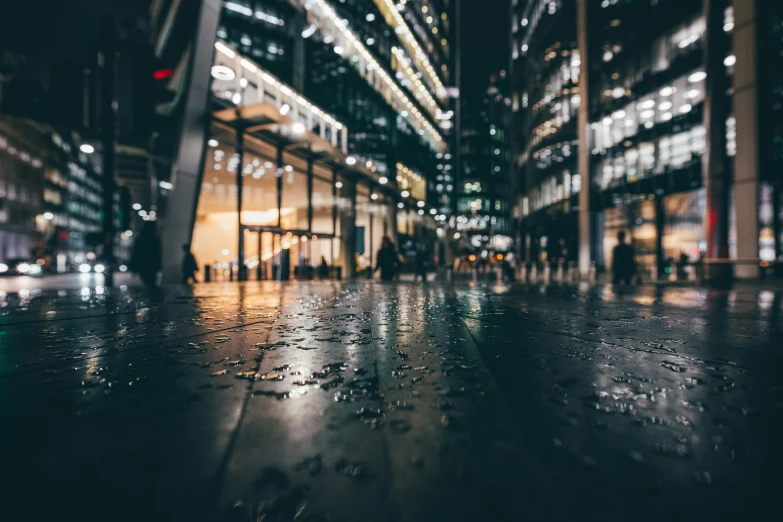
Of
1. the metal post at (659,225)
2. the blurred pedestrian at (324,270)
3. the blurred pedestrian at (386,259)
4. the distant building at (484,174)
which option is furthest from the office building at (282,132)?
the distant building at (484,174)

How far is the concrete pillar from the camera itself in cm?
1805

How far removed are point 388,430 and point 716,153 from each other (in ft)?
53.1

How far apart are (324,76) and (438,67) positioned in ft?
133

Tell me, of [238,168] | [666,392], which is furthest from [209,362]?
[238,168]

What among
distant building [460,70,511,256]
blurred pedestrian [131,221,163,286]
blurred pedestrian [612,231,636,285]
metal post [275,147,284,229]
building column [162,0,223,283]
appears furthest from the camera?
distant building [460,70,511,256]

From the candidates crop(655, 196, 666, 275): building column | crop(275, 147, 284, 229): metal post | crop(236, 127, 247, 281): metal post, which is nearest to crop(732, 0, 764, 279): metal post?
crop(655, 196, 666, 275): building column

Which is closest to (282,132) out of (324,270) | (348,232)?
(324,270)

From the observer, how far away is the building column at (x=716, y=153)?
12987mm

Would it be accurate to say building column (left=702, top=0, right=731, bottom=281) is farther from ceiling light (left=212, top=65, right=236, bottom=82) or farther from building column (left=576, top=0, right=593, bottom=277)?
building column (left=576, top=0, right=593, bottom=277)

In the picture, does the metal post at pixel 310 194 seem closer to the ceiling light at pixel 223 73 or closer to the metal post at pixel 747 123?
the ceiling light at pixel 223 73

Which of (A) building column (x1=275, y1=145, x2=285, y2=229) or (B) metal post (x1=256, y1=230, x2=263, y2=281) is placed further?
(A) building column (x1=275, y1=145, x2=285, y2=229)

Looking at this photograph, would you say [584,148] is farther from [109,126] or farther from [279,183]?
[109,126]

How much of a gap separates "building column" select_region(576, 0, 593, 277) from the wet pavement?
31.4m

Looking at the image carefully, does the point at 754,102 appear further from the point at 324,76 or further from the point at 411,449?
the point at 411,449
